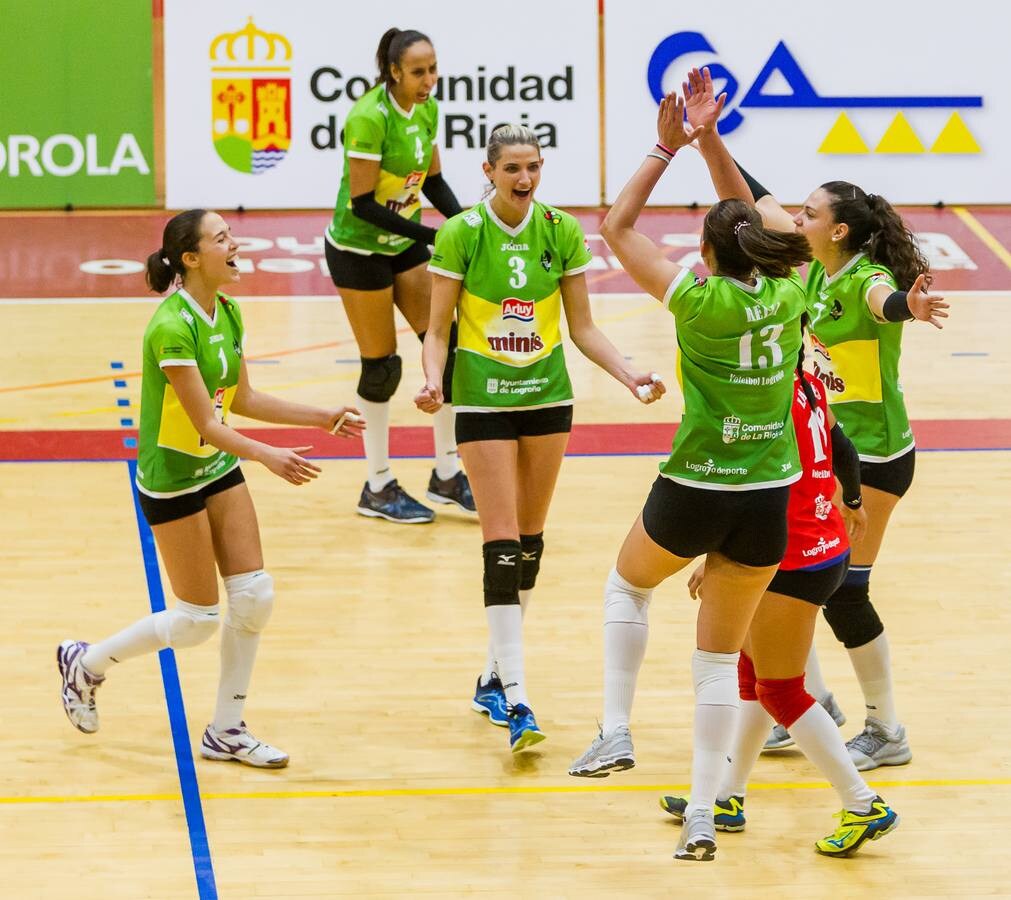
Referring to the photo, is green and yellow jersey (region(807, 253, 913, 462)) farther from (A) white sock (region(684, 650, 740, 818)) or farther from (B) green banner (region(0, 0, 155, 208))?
(B) green banner (region(0, 0, 155, 208))

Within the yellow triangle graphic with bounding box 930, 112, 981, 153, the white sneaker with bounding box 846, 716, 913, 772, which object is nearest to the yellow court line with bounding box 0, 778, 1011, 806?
the white sneaker with bounding box 846, 716, 913, 772

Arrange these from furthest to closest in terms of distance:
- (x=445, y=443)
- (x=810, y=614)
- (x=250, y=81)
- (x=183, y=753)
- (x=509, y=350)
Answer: (x=250, y=81) → (x=445, y=443) → (x=509, y=350) → (x=183, y=753) → (x=810, y=614)

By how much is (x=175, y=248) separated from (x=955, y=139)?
10.6m

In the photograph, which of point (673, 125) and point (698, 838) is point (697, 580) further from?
point (673, 125)

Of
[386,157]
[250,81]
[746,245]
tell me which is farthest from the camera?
[250,81]

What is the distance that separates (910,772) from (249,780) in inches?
84.1

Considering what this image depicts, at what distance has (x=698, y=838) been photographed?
4.69m

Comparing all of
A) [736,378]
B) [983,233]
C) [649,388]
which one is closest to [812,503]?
[736,378]

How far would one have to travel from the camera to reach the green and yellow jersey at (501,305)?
5824 mm

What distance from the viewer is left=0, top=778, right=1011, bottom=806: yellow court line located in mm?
5363

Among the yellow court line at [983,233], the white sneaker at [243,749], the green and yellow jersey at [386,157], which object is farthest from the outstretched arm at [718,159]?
the yellow court line at [983,233]

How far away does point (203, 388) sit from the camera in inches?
206

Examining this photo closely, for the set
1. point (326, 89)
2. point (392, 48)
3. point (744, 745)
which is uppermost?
point (326, 89)

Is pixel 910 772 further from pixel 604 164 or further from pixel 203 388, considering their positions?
pixel 604 164
